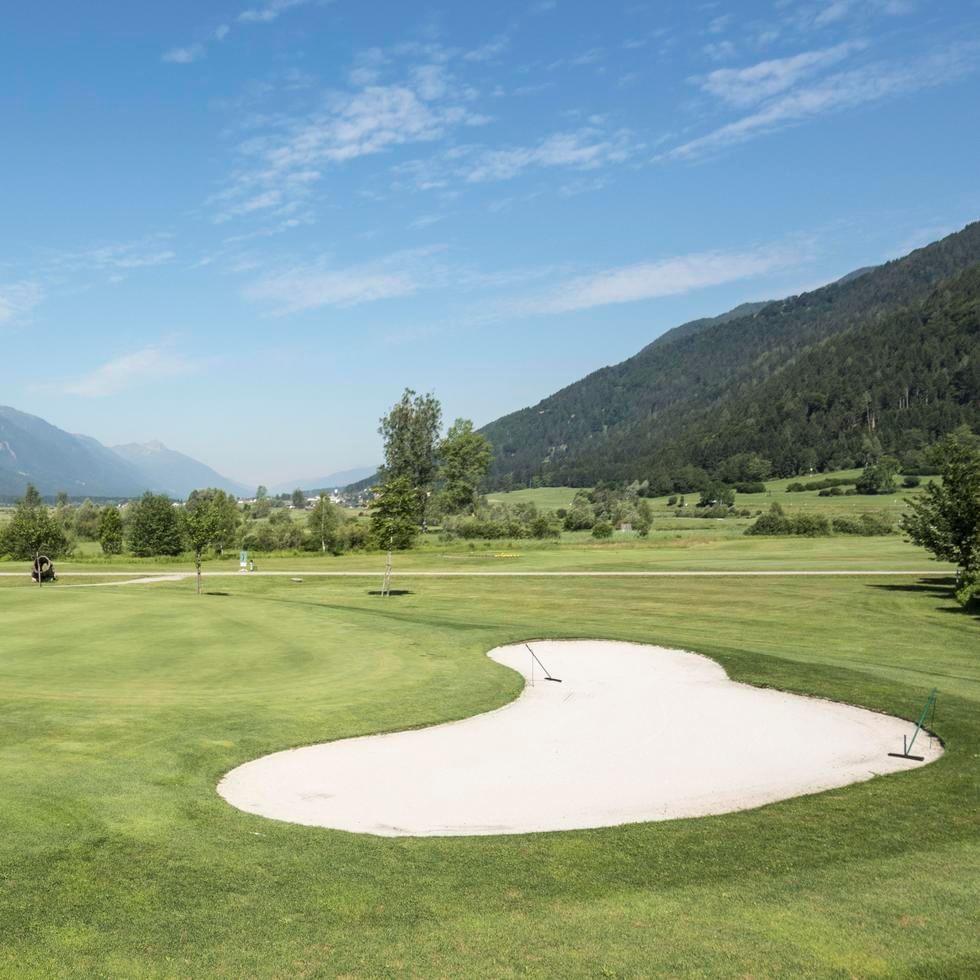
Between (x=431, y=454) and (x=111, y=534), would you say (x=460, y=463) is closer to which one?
(x=431, y=454)

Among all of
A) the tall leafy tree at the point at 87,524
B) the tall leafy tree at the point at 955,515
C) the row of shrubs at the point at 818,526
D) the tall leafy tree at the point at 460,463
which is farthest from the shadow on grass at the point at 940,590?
the tall leafy tree at the point at 87,524

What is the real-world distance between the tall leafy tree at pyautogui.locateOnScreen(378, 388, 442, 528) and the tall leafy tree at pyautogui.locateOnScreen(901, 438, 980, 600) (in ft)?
253

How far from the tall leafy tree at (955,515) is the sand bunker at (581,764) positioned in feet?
77.4

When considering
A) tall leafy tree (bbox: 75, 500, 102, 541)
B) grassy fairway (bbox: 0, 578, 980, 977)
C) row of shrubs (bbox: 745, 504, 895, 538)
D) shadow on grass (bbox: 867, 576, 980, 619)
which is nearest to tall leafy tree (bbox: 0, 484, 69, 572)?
tall leafy tree (bbox: 75, 500, 102, 541)

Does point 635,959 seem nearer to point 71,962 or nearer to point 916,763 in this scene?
point 71,962

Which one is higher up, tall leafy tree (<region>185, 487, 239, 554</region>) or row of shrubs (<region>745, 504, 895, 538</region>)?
tall leafy tree (<region>185, 487, 239, 554</region>)

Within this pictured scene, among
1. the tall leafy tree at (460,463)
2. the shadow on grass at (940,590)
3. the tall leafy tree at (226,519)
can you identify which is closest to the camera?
the shadow on grass at (940,590)

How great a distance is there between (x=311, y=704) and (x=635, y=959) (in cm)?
1222

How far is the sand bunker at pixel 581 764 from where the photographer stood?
12508mm

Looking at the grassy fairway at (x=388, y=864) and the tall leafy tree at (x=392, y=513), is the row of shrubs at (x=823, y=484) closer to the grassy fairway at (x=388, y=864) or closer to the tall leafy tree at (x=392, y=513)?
the tall leafy tree at (x=392, y=513)

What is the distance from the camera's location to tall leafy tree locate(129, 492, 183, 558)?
96875 mm

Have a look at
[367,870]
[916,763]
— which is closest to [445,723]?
[367,870]

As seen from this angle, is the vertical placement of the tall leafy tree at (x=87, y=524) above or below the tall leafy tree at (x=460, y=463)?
below

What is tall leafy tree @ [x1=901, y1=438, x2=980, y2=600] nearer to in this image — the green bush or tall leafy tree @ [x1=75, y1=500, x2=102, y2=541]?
the green bush
